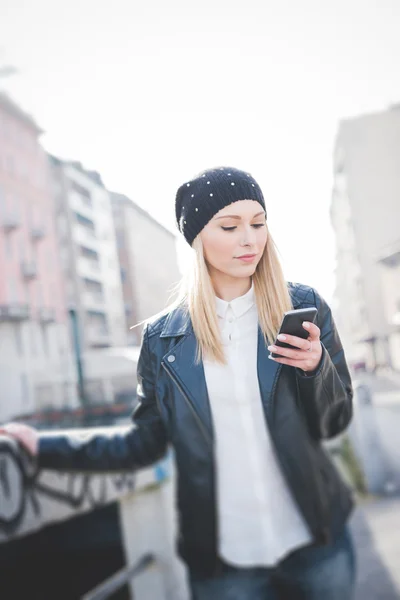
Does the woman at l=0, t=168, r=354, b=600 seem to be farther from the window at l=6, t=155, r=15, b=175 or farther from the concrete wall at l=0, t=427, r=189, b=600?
the window at l=6, t=155, r=15, b=175

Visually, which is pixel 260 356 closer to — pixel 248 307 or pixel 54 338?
pixel 248 307

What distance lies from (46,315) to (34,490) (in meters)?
15.8

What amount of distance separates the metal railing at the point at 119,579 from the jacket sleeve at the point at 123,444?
2.17ft

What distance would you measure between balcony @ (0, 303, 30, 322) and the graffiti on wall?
14.3m

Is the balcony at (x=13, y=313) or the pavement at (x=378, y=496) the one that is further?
the balcony at (x=13, y=313)

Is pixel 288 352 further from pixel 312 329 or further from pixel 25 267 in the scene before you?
pixel 25 267

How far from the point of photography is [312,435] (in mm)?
719

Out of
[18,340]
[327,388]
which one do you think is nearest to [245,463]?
[327,388]

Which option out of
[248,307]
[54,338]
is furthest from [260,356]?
[54,338]

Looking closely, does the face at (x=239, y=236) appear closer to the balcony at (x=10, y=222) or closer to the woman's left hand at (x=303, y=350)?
the woman's left hand at (x=303, y=350)

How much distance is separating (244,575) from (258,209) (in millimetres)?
525

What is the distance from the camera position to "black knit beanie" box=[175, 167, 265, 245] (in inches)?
26.3

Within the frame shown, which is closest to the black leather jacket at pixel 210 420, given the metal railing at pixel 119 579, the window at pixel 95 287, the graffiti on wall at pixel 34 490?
the graffiti on wall at pixel 34 490

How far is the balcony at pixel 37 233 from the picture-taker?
51.1ft
